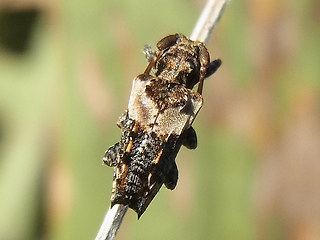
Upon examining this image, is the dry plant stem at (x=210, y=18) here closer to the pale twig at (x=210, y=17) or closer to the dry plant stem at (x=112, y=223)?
the pale twig at (x=210, y=17)

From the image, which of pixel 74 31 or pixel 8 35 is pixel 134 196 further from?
pixel 8 35

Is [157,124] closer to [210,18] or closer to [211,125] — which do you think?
[210,18]

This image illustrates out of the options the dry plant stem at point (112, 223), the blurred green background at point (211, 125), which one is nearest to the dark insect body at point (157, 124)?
the dry plant stem at point (112, 223)

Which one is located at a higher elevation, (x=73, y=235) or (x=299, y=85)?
(x=299, y=85)

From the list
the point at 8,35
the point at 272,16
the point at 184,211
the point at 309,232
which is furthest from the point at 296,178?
the point at 8,35

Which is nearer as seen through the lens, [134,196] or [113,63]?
[134,196]

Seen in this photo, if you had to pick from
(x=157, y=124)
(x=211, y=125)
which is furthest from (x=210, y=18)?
(x=211, y=125)
